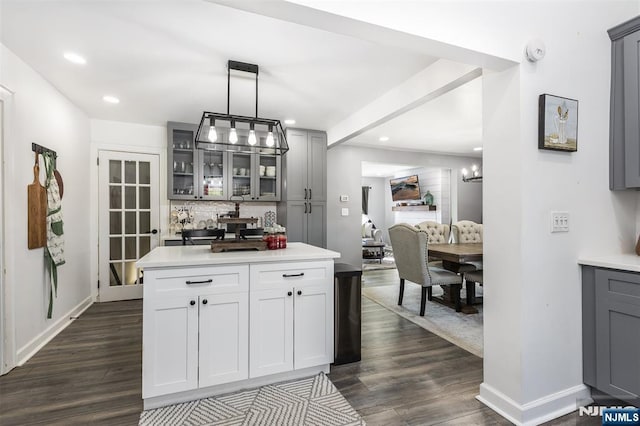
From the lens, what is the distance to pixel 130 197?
430 centimetres

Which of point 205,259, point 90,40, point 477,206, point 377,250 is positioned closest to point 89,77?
point 90,40

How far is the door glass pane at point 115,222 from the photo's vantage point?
4.20 metres

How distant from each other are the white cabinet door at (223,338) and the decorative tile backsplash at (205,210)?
107 inches

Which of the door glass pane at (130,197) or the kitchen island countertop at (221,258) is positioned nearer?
the kitchen island countertop at (221,258)

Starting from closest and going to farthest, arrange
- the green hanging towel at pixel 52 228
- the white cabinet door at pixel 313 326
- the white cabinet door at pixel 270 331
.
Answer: the white cabinet door at pixel 270 331 → the white cabinet door at pixel 313 326 → the green hanging towel at pixel 52 228

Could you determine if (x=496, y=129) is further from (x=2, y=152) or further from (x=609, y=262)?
(x=2, y=152)

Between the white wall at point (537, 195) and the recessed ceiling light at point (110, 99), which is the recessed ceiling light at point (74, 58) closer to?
the recessed ceiling light at point (110, 99)

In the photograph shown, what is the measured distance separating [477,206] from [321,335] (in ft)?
19.5

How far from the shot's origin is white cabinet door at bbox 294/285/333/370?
2.19m


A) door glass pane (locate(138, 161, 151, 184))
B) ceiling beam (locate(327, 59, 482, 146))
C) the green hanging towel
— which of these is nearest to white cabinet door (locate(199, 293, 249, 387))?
the green hanging towel

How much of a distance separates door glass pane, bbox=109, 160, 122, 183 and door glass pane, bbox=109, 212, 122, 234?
1.51 ft

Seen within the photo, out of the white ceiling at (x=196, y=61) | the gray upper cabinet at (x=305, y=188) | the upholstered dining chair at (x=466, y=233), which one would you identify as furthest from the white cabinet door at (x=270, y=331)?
the upholstered dining chair at (x=466, y=233)

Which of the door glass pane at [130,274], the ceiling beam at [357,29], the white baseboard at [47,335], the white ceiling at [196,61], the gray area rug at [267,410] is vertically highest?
the white ceiling at [196,61]

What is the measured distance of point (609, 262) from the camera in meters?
1.80
